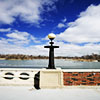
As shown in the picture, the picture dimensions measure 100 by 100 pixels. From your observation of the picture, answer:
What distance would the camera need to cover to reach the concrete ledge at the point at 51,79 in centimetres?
470

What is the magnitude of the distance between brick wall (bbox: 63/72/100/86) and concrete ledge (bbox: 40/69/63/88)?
0.34 m

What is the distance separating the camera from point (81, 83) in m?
4.90

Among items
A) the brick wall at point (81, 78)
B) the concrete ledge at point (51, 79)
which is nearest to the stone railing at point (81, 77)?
the brick wall at point (81, 78)

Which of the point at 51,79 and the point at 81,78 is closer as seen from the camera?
the point at 51,79

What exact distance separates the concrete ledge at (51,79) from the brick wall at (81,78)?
34 cm

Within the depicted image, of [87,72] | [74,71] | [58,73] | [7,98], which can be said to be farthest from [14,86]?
[87,72]

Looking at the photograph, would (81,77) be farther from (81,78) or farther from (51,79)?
(51,79)

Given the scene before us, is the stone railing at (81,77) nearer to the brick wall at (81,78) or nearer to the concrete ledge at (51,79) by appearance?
the brick wall at (81,78)

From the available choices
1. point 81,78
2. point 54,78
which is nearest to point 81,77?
point 81,78

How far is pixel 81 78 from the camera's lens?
195 inches

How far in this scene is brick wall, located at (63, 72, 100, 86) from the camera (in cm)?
490

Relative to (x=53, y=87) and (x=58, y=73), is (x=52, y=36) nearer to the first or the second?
(x=58, y=73)

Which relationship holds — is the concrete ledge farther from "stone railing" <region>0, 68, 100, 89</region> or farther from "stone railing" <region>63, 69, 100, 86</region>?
→ "stone railing" <region>63, 69, 100, 86</region>

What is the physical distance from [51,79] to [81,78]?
58.8 inches
